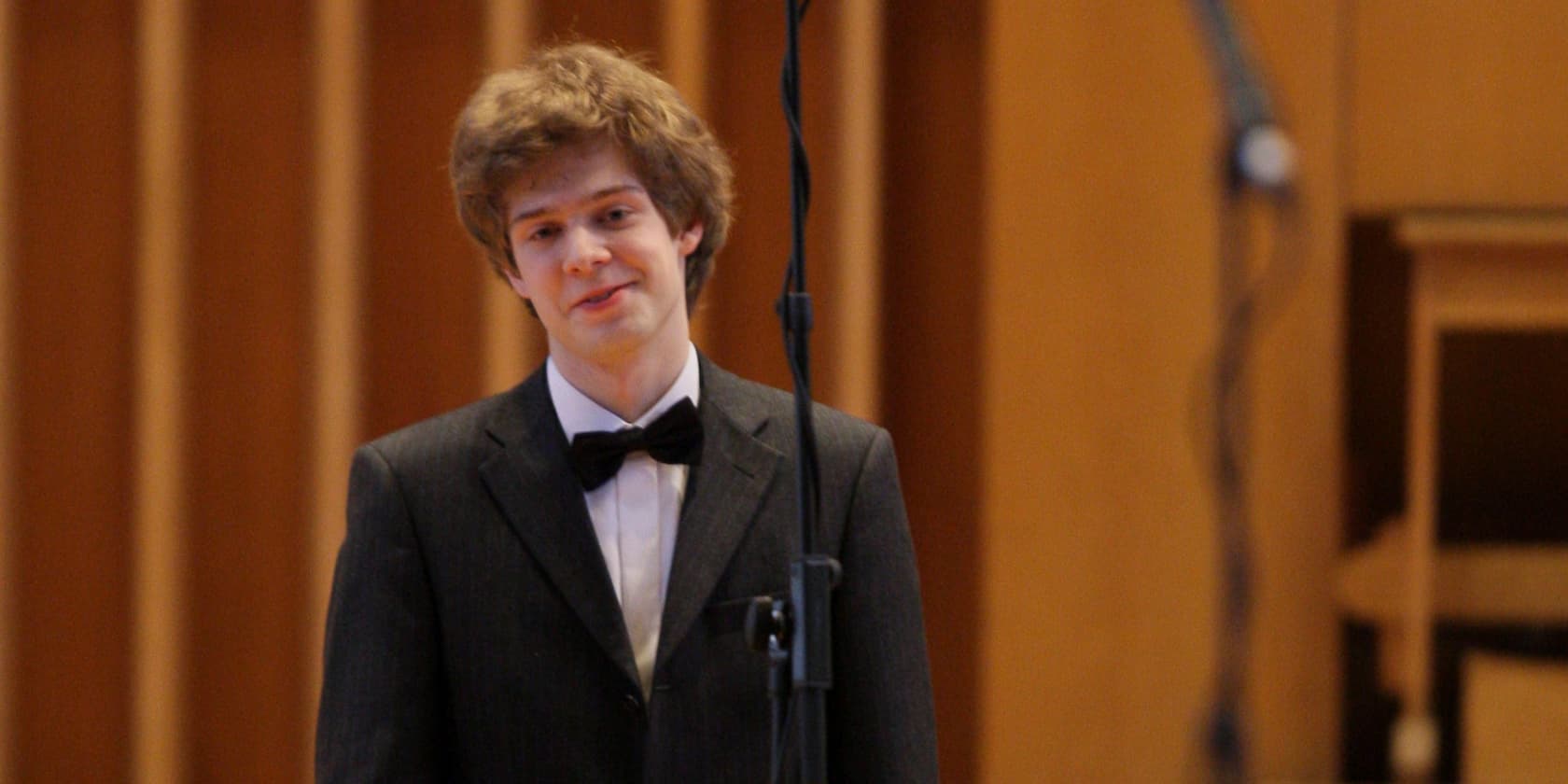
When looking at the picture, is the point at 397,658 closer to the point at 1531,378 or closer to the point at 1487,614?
the point at 1487,614

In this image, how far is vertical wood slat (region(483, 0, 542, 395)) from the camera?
11.0ft

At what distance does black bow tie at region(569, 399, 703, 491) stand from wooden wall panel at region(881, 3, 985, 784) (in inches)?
72.4

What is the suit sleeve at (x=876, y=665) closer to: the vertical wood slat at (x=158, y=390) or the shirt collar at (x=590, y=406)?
the shirt collar at (x=590, y=406)

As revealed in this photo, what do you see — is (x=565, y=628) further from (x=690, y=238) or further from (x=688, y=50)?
(x=688, y=50)

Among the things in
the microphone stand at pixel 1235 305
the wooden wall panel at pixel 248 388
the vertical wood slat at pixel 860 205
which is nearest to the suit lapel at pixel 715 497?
the microphone stand at pixel 1235 305

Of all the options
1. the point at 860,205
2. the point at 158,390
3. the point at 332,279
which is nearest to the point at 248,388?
the point at 158,390

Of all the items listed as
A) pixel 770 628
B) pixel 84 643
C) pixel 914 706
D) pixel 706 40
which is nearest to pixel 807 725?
pixel 770 628

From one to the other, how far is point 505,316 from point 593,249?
196cm

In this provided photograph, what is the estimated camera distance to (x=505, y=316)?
3.35 m

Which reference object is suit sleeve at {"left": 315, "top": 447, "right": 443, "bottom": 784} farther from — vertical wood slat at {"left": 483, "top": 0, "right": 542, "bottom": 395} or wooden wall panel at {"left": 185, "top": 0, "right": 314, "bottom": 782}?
wooden wall panel at {"left": 185, "top": 0, "right": 314, "bottom": 782}

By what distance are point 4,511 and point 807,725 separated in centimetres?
265

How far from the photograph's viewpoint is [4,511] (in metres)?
3.33

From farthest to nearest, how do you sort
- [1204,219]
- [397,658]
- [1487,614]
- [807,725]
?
[1204,219] → [1487,614] → [397,658] → [807,725]

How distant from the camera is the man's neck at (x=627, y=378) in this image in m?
1.52
